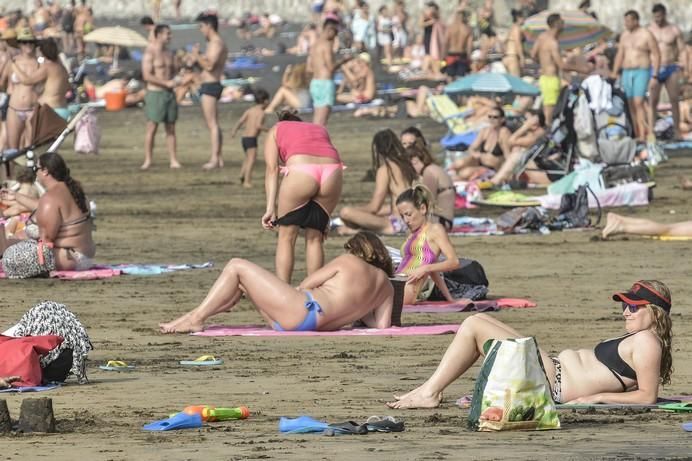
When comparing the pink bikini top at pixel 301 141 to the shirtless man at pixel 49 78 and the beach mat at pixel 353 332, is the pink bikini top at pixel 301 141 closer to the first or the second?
the beach mat at pixel 353 332

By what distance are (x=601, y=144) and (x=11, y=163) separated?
21.1 ft

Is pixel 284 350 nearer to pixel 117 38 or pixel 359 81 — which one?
pixel 359 81

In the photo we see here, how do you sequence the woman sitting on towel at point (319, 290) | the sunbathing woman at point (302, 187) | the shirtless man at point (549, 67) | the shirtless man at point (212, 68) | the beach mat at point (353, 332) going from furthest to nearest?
1. the shirtless man at point (549, 67)
2. the shirtless man at point (212, 68)
3. the sunbathing woman at point (302, 187)
4. the beach mat at point (353, 332)
5. the woman sitting on towel at point (319, 290)

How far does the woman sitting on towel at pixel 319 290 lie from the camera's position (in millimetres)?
10391

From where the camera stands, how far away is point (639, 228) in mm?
15641

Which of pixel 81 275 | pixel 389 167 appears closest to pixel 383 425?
pixel 81 275

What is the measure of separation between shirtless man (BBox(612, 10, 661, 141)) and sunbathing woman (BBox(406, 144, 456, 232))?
907 cm

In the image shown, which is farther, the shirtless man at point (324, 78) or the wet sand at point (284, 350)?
the shirtless man at point (324, 78)

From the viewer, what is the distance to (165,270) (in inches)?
557

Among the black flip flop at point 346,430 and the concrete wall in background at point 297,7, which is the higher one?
the concrete wall in background at point 297,7

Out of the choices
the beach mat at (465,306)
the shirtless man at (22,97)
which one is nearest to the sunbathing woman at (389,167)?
the beach mat at (465,306)

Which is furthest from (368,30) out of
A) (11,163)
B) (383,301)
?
(383,301)

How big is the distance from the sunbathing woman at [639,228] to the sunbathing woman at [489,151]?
191 inches

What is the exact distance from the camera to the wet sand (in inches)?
271
